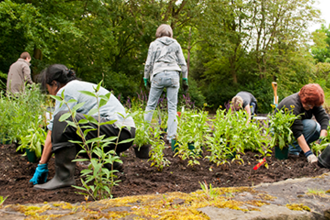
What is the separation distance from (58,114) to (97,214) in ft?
3.56

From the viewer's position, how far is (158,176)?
8.29ft

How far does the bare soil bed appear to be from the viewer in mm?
2014

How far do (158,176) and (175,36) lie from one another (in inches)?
Result: 385

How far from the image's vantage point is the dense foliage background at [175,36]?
30.7 ft

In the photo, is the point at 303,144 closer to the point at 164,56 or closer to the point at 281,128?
the point at 281,128

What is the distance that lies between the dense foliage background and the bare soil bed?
6.32 m

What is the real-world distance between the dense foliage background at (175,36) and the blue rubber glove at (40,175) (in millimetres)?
6664

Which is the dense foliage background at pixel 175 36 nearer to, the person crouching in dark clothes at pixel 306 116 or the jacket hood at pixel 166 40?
the jacket hood at pixel 166 40

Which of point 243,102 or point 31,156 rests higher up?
point 243,102

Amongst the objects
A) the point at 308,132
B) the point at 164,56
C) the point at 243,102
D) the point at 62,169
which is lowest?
the point at 62,169

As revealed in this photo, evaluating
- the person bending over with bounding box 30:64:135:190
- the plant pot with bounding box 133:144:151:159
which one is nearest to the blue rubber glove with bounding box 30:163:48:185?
the person bending over with bounding box 30:64:135:190

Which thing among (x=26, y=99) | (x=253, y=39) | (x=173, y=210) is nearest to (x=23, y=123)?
(x=26, y=99)

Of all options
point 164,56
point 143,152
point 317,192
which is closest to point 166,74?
point 164,56

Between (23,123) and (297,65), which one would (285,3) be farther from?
(23,123)
